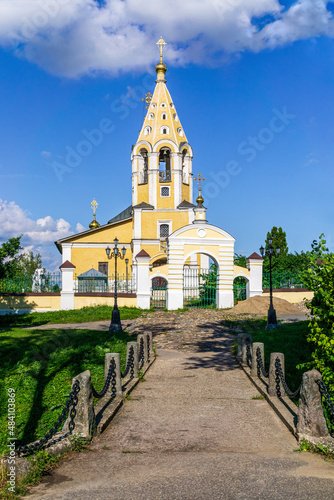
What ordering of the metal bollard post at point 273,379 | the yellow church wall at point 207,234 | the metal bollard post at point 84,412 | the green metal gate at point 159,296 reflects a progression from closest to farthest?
the metal bollard post at point 84,412 < the metal bollard post at point 273,379 < the yellow church wall at point 207,234 < the green metal gate at point 159,296

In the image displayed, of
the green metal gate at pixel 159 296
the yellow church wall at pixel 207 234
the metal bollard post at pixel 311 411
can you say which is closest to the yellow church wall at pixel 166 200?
the green metal gate at pixel 159 296

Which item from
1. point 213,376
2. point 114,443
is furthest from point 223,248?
point 114,443

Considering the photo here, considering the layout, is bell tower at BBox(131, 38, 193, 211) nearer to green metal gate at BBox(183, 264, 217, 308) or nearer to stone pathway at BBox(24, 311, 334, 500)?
green metal gate at BBox(183, 264, 217, 308)

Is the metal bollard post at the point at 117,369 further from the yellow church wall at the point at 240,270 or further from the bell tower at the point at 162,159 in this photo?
the bell tower at the point at 162,159

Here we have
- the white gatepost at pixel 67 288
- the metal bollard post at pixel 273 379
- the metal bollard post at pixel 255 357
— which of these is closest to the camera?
the metal bollard post at pixel 273 379

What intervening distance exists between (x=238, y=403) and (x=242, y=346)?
351cm

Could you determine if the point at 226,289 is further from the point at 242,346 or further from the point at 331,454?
the point at 331,454

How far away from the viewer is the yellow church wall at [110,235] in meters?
38.1

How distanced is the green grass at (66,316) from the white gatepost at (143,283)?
821 mm

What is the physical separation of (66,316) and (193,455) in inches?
632

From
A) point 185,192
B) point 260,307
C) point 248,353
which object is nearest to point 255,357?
point 248,353

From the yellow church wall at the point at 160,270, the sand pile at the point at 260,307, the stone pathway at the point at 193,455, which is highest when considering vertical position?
the yellow church wall at the point at 160,270

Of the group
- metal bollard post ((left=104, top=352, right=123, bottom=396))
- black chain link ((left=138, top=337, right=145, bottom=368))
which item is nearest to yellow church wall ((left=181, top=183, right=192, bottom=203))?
black chain link ((left=138, top=337, right=145, bottom=368))

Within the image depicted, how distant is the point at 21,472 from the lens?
13.6 ft
